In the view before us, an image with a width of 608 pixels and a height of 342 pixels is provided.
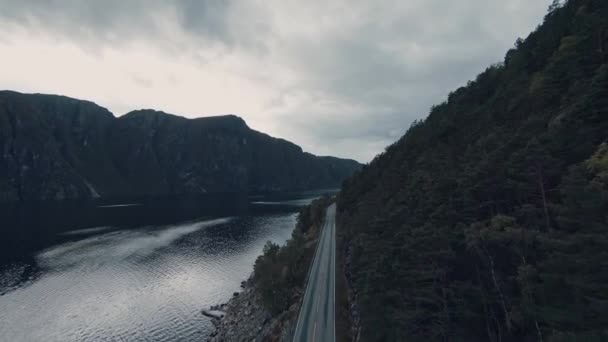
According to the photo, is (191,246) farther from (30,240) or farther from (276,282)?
(276,282)

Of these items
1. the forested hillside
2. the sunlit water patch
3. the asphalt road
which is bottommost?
the sunlit water patch

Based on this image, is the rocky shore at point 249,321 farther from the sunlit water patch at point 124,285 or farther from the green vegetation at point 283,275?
the sunlit water patch at point 124,285

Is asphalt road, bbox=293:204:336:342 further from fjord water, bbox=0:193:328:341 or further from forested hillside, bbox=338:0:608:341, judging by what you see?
fjord water, bbox=0:193:328:341

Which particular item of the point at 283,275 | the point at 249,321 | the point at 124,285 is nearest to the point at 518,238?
the point at 283,275

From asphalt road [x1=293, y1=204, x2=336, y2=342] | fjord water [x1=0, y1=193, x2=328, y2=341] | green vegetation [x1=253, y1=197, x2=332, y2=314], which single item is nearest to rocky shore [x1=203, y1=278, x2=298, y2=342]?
asphalt road [x1=293, y1=204, x2=336, y2=342]

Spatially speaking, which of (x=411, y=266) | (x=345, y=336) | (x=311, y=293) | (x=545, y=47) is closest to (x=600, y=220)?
(x=411, y=266)

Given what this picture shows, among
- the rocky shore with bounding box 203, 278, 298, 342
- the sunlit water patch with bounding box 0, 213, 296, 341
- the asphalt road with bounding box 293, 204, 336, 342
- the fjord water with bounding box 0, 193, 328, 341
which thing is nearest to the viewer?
the asphalt road with bounding box 293, 204, 336, 342
